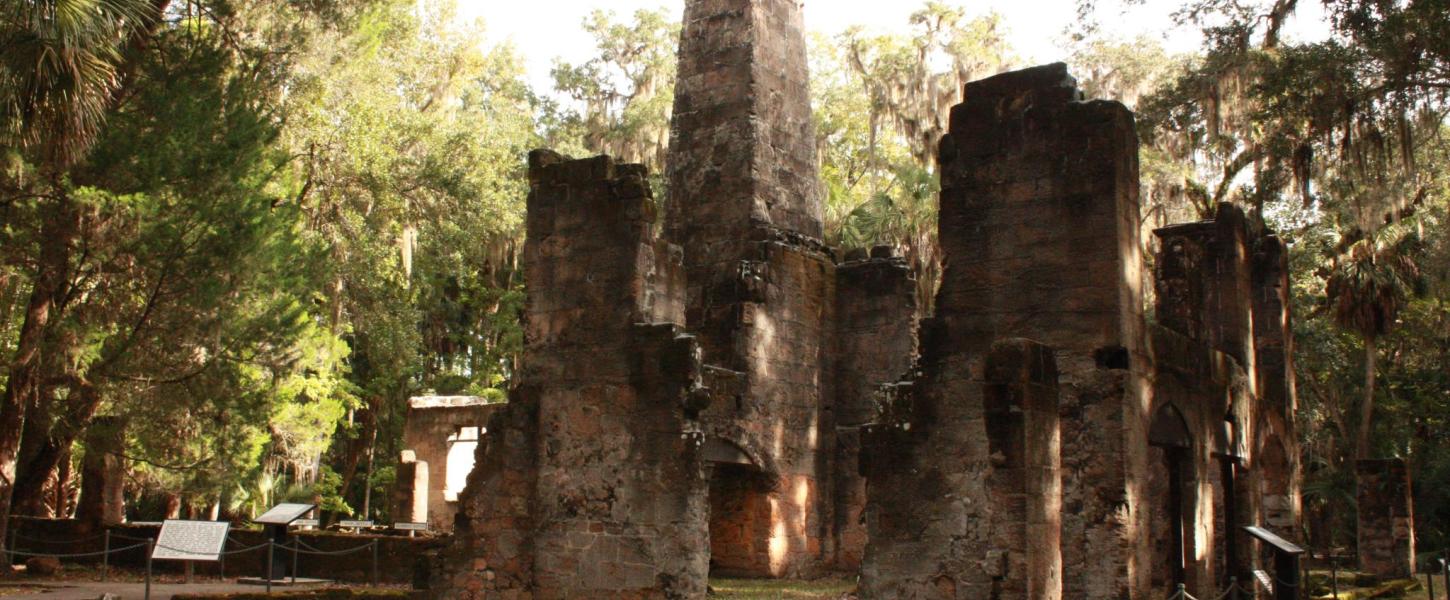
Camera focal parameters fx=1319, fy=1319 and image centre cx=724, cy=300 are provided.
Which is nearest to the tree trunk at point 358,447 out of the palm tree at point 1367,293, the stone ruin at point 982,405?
the stone ruin at point 982,405

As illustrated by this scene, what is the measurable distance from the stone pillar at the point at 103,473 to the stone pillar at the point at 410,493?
419 cm

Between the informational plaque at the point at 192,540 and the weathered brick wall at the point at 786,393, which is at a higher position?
the weathered brick wall at the point at 786,393

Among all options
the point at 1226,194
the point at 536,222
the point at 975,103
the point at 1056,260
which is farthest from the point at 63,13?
the point at 1226,194

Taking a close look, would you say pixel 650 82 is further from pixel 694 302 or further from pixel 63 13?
pixel 63 13

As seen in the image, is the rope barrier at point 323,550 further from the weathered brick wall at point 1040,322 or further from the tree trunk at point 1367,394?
the tree trunk at point 1367,394

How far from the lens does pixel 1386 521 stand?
72.1ft

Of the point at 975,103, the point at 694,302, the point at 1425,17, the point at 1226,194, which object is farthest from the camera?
the point at 1226,194

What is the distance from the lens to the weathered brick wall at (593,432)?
1218cm

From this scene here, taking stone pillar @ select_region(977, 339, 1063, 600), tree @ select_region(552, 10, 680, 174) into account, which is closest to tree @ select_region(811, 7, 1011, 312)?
tree @ select_region(552, 10, 680, 174)

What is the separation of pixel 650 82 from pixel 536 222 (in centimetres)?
2451

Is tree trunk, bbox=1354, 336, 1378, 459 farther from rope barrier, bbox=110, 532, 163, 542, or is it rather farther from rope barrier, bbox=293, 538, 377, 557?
rope barrier, bbox=110, 532, 163, 542

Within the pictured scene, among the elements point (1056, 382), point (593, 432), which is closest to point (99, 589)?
point (593, 432)

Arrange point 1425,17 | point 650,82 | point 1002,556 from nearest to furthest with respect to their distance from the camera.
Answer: point 1002,556, point 1425,17, point 650,82

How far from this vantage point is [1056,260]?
11.9 metres
